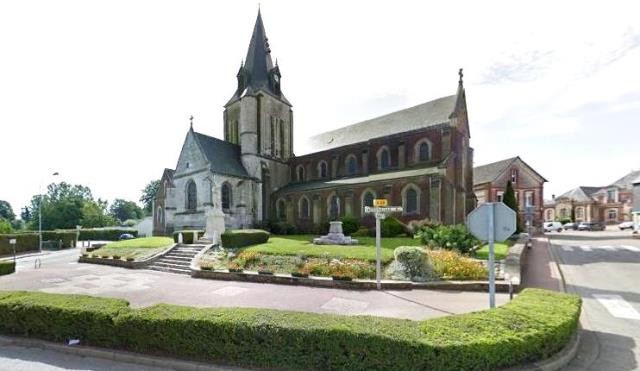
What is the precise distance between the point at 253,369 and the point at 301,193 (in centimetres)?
2850

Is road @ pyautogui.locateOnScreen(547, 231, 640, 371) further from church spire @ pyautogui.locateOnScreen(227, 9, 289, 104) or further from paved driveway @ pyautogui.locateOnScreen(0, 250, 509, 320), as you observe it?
church spire @ pyautogui.locateOnScreen(227, 9, 289, 104)

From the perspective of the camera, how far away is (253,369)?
4801 mm

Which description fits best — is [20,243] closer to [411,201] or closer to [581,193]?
[411,201]

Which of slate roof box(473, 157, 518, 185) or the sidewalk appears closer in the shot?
the sidewalk

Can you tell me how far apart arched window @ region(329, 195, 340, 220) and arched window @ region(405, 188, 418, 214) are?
268 inches

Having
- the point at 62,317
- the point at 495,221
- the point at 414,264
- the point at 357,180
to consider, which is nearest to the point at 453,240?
the point at 414,264

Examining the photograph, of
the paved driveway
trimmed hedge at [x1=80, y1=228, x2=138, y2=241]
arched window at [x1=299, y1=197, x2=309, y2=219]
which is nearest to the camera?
the paved driveway

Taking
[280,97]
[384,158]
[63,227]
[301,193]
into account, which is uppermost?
[280,97]

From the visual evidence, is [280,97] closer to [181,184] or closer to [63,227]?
[181,184]

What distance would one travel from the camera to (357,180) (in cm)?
3011

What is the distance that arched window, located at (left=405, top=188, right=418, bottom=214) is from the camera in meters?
26.0

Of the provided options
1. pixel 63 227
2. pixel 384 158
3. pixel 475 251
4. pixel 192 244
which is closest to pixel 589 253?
pixel 475 251

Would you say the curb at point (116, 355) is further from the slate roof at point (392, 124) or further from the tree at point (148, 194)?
the tree at point (148, 194)

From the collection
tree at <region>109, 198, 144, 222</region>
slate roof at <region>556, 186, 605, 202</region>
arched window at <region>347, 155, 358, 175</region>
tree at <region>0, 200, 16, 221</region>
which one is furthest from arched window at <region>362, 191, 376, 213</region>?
tree at <region>0, 200, 16, 221</region>
